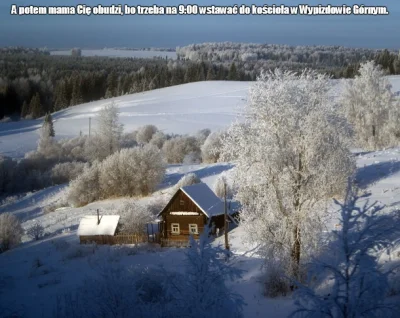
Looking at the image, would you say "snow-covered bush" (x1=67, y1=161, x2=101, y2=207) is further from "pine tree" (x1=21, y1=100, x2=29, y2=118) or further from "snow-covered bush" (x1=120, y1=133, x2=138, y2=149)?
"pine tree" (x1=21, y1=100, x2=29, y2=118)

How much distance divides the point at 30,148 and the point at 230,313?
48.7 metres

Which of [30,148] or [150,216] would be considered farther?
[30,148]

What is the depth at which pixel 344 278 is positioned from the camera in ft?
20.9

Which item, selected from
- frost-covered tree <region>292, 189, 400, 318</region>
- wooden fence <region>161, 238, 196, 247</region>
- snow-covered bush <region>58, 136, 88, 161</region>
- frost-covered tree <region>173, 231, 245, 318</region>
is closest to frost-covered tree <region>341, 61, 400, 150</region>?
wooden fence <region>161, 238, 196, 247</region>

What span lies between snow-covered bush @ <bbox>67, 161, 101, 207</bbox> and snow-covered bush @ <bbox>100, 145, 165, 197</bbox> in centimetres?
62

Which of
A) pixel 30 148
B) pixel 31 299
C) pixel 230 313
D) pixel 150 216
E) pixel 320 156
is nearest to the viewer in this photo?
pixel 230 313

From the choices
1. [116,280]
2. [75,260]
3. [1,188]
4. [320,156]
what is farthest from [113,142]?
[116,280]

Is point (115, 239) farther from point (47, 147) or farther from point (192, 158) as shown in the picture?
point (47, 147)

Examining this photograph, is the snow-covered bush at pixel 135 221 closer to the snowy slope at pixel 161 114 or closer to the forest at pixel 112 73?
the forest at pixel 112 73

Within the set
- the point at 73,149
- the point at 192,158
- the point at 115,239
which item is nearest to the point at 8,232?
the point at 115,239

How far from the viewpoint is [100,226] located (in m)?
25.9

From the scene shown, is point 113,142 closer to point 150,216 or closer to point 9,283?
point 150,216

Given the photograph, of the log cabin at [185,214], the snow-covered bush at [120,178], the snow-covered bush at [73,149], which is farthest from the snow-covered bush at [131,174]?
the snow-covered bush at [73,149]

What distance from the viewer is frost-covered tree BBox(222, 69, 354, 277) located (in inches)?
540
